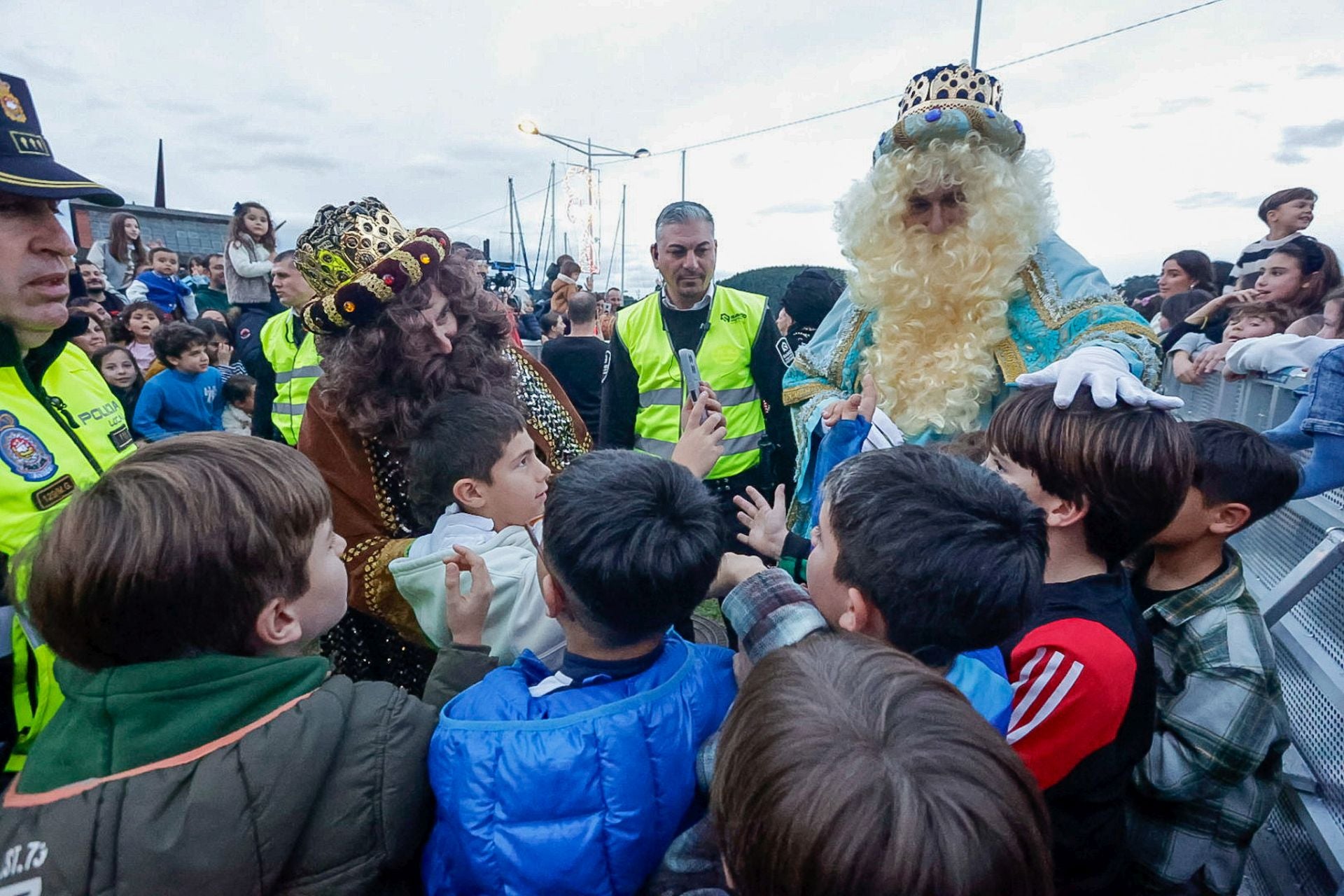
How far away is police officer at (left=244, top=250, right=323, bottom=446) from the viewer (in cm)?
325

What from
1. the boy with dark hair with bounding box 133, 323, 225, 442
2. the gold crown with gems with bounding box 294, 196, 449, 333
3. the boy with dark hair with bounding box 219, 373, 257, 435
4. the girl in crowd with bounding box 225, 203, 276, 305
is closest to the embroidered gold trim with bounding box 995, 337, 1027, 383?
the gold crown with gems with bounding box 294, 196, 449, 333

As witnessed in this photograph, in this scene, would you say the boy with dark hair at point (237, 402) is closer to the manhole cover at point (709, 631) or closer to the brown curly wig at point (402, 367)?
the manhole cover at point (709, 631)

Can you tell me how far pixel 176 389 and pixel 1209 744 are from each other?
5.88 metres

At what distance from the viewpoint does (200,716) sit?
102cm

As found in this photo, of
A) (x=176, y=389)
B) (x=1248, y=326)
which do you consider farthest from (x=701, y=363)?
(x=176, y=389)

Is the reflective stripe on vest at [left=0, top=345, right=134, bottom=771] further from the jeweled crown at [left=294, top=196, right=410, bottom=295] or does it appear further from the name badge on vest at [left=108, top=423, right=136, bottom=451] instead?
the jeweled crown at [left=294, top=196, right=410, bottom=295]

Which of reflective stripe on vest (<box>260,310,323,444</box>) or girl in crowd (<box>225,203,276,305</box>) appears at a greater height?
girl in crowd (<box>225,203,276,305</box>)

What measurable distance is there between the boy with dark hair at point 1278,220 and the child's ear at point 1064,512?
401 cm

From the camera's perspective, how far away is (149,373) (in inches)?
236

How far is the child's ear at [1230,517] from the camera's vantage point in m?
1.75

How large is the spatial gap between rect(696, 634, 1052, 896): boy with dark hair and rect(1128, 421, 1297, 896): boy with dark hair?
1152mm

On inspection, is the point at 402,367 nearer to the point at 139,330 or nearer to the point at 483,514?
the point at 483,514

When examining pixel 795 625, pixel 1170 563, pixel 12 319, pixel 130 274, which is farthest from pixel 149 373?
pixel 1170 563

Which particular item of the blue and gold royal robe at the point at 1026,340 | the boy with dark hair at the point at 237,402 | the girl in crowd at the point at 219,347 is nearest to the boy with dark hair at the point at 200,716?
the blue and gold royal robe at the point at 1026,340
